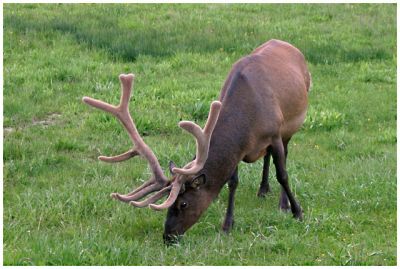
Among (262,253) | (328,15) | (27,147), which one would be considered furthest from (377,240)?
(328,15)

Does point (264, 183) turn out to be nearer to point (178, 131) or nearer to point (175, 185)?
point (175, 185)

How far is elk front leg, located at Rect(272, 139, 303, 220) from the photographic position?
6.61m

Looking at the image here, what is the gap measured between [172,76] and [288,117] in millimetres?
4726

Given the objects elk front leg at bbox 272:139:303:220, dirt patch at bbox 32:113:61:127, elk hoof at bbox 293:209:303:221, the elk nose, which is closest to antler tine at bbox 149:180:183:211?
the elk nose

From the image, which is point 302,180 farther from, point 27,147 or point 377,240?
point 27,147

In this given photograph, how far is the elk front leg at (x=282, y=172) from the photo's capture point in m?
6.61

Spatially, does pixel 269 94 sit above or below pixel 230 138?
above

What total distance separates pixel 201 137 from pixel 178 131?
3.48 m

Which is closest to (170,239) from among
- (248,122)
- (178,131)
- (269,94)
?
(248,122)

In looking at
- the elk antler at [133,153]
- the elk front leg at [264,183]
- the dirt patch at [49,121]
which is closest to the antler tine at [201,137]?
the elk antler at [133,153]

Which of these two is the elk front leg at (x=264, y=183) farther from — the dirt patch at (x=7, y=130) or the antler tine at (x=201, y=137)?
the dirt patch at (x=7, y=130)

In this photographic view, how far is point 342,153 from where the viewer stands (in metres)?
8.70

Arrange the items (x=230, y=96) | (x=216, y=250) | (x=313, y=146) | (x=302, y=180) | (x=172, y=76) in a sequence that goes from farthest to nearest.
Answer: (x=172, y=76) < (x=313, y=146) < (x=302, y=180) < (x=230, y=96) < (x=216, y=250)

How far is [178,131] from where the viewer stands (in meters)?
9.34
